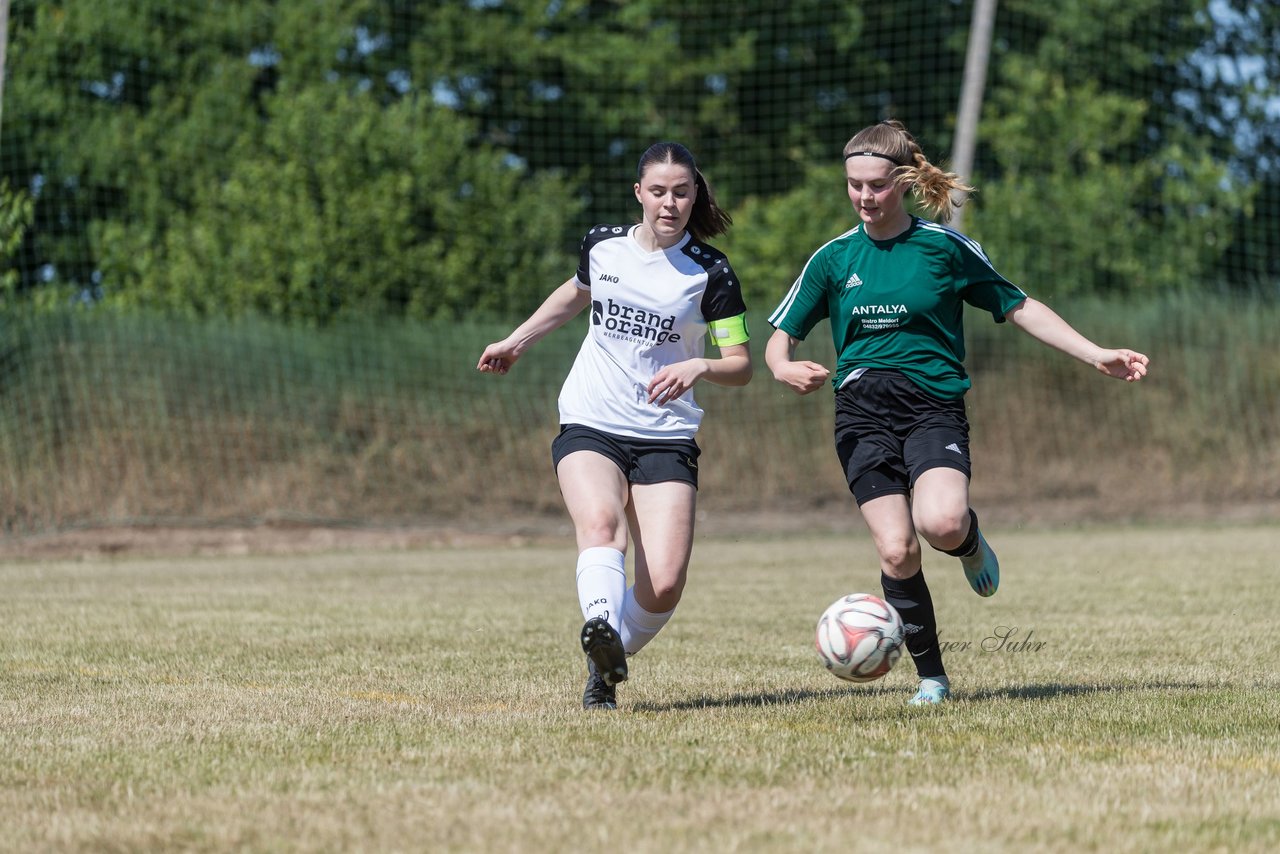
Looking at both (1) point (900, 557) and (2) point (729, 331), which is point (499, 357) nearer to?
(2) point (729, 331)

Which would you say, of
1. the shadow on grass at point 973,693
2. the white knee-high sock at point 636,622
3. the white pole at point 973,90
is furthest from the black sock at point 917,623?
the white pole at point 973,90

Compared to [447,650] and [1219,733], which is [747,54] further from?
[1219,733]

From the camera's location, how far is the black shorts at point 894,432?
576cm

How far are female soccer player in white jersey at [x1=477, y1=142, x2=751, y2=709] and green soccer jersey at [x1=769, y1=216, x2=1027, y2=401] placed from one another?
0.37 meters

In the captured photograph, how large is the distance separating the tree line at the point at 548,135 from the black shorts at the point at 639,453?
14.8 m

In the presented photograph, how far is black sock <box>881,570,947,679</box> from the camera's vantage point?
232 inches

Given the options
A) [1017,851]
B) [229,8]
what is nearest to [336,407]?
[229,8]

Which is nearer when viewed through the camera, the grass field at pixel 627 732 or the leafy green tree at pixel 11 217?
the grass field at pixel 627 732

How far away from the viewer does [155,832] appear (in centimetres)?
359

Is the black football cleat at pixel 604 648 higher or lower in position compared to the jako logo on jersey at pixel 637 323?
lower

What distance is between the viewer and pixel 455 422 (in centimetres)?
1978

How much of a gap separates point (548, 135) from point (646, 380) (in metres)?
24.6

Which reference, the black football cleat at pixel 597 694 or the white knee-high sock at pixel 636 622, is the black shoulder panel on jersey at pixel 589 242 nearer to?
the white knee-high sock at pixel 636 622

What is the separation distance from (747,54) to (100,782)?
24.4 metres
